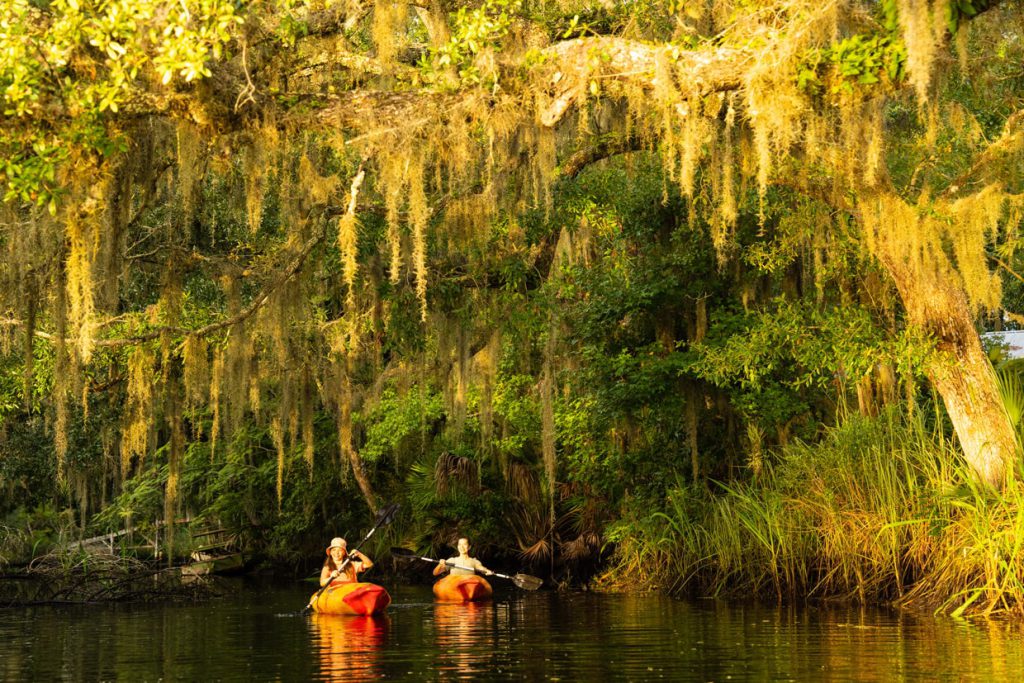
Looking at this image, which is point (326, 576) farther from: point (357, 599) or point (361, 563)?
point (357, 599)

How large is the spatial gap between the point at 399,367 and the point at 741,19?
11.5 meters

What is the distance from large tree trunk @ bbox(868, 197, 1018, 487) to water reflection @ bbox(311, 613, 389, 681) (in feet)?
20.9

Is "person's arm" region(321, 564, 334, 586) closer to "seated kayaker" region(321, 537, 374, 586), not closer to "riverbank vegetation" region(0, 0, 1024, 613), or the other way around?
"seated kayaker" region(321, 537, 374, 586)

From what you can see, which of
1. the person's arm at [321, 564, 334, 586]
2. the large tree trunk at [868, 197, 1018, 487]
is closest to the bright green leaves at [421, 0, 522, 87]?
the large tree trunk at [868, 197, 1018, 487]

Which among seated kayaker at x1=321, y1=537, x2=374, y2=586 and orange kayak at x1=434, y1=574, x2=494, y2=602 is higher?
seated kayaker at x1=321, y1=537, x2=374, y2=586

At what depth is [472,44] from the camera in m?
12.1

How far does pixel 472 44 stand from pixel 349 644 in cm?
584

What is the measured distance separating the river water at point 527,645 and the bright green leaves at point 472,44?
5197mm

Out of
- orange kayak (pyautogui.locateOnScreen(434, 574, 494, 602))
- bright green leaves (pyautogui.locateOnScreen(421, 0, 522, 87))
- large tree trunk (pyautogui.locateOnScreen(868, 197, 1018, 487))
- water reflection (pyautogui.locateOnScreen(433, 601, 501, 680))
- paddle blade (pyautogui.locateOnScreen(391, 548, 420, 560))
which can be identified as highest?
bright green leaves (pyautogui.locateOnScreen(421, 0, 522, 87))

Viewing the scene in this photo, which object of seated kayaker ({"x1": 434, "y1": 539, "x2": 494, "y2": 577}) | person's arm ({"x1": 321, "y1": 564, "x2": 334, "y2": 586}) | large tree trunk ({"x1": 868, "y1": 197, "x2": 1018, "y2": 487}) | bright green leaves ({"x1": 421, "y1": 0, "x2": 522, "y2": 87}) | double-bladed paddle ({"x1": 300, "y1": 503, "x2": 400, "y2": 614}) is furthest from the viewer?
seated kayaker ({"x1": 434, "y1": 539, "x2": 494, "y2": 577})

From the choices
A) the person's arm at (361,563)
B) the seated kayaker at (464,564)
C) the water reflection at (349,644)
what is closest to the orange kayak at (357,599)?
the water reflection at (349,644)

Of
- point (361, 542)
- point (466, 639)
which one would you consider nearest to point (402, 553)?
point (361, 542)

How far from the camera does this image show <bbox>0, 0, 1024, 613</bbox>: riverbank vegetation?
1184 cm

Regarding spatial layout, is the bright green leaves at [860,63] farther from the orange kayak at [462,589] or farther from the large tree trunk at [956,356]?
the orange kayak at [462,589]
